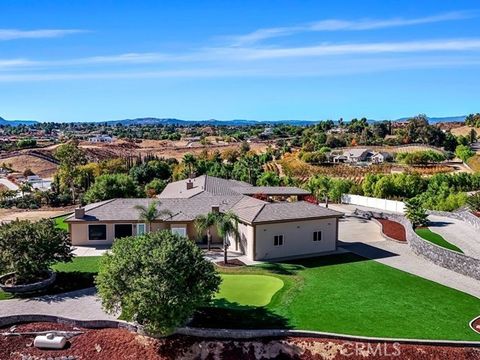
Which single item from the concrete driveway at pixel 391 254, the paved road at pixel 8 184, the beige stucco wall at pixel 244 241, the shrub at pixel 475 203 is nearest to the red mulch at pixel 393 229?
the concrete driveway at pixel 391 254

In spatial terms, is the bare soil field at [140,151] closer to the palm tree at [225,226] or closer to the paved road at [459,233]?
the paved road at [459,233]

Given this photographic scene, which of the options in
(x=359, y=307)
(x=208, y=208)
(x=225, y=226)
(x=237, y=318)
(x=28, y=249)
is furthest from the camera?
(x=208, y=208)

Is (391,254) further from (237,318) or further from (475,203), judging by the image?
(237,318)

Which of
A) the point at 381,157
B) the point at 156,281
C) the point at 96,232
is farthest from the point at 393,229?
the point at 381,157

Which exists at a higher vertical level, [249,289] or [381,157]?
[381,157]

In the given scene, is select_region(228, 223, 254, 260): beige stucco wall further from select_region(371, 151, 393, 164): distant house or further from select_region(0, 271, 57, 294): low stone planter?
select_region(371, 151, 393, 164): distant house

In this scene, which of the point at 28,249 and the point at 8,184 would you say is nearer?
the point at 28,249
